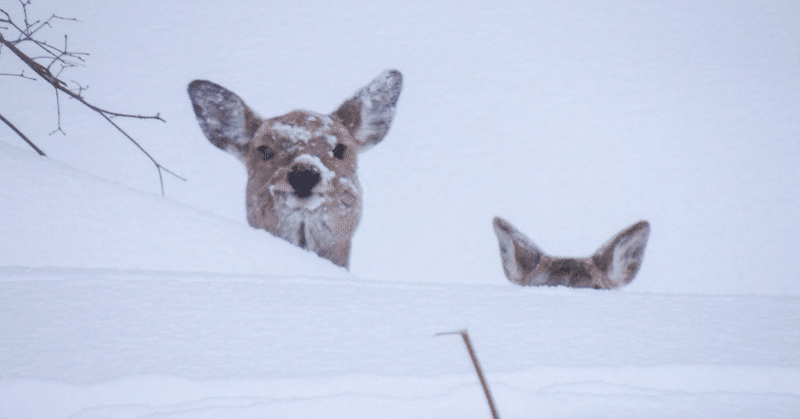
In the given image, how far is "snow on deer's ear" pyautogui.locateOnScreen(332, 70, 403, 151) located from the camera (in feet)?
8.88

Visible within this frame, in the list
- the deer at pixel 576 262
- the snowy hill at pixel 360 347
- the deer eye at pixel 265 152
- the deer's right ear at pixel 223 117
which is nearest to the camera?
the snowy hill at pixel 360 347

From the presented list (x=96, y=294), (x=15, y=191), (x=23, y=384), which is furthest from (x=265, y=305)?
(x=15, y=191)

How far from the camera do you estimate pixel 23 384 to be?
20.9 inches

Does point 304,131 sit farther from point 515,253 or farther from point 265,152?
point 515,253

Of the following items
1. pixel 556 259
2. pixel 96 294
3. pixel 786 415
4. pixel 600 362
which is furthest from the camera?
pixel 556 259

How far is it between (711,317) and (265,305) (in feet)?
2.05

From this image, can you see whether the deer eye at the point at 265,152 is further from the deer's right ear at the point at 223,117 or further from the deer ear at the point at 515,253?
the deer ear at the point at 515,253

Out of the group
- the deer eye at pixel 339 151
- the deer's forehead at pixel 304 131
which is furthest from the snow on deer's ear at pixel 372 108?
the deer eye at pixel 339 151

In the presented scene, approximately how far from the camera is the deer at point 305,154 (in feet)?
7.45

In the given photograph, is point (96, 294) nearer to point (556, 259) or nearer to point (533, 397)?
point (533, 397)

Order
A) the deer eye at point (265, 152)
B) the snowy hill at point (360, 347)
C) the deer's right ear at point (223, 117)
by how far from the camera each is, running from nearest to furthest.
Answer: the snowy hill at point (360, 347), the deer eye at point (265, 152), the deer's right ear at point (223, 117)

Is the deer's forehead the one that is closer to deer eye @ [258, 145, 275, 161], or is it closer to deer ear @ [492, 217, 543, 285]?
deer eye @ [258, 145, 275, 161]

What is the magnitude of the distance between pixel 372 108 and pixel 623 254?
1.24 meters

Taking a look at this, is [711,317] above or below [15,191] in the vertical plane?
below
